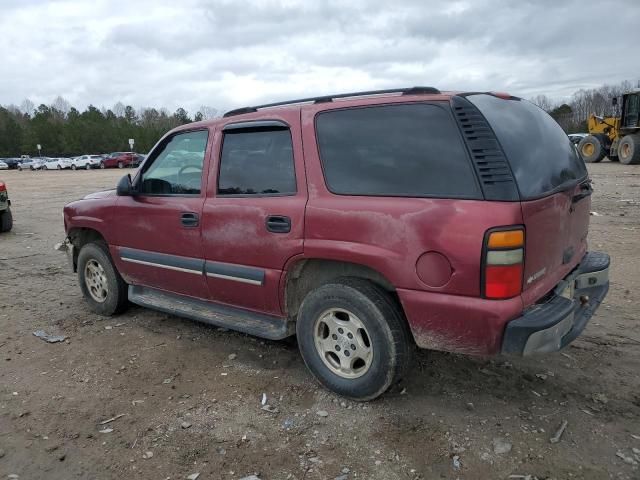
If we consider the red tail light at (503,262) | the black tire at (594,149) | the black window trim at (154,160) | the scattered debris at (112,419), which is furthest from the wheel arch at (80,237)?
the black tire at (594,149)

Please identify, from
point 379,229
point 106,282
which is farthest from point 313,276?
point 106,282

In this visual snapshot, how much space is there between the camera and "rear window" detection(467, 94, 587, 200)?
8.99ft

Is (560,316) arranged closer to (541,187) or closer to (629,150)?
(541,187)

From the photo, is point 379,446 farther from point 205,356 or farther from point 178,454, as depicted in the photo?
point 205,356

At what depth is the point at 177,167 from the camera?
4207 mm

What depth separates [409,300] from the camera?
2.86 metres

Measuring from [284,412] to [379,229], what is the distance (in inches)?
51.5

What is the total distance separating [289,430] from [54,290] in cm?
419

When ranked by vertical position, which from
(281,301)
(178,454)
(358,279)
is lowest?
(178,454)

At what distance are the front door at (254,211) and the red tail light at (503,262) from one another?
1186mm

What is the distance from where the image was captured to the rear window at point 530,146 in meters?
2.74

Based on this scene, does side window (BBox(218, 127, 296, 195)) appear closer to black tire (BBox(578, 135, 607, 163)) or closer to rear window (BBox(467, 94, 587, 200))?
rear window (BBox(467, 94, 587, 200))

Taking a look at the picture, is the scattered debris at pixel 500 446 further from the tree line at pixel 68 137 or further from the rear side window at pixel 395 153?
the tree line at pixel 68 137

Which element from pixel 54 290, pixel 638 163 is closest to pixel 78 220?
pixel 54 290
